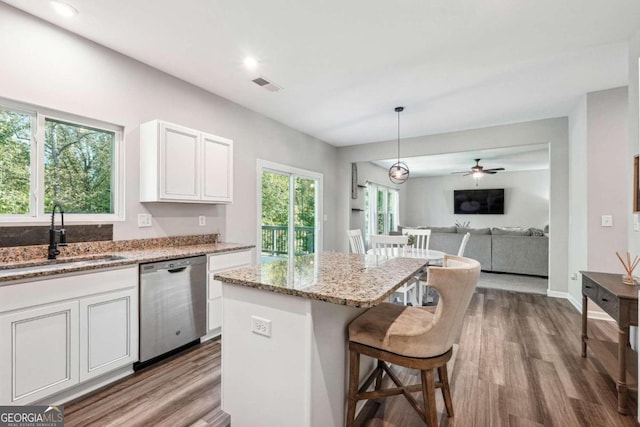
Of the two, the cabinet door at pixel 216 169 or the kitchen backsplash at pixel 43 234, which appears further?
the cabinet door at pixel 216 169

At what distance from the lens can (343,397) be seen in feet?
5.42

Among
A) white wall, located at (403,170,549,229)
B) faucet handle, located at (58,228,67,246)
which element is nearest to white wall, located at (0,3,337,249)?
faucet handle, located at (58,228,67,246)

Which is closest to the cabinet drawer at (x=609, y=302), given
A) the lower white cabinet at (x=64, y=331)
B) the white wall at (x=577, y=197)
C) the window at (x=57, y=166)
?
the white wall at (x=577, y=197)

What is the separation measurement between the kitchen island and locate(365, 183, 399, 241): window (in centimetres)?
585

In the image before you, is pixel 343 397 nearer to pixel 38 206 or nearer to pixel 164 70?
pixel 38 206

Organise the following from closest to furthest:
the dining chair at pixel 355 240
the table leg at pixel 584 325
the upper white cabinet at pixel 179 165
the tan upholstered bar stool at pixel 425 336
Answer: the tan upholstered bar stool at pixel 425 336 → the table leg at pixel 584 325 → the upper white cabinet at pixel 179 165 → the dining chair at pixel 355 240

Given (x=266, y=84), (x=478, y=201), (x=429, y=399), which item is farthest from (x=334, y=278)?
(x=478, y=201)

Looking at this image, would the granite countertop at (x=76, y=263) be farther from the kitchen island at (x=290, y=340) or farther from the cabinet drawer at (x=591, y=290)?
the cabinet drawer at (x=591, y=290)

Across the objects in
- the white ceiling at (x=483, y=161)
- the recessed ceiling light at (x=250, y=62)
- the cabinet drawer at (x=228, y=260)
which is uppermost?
the recessed ceiling light at (x=250, y=62)

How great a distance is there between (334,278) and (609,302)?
6.43ft

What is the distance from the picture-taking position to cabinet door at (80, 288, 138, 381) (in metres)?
1.99

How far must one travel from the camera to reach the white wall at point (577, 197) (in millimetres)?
3588

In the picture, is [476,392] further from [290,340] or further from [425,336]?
[290,340]

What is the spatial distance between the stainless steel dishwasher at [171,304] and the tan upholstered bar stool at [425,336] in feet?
5.47
